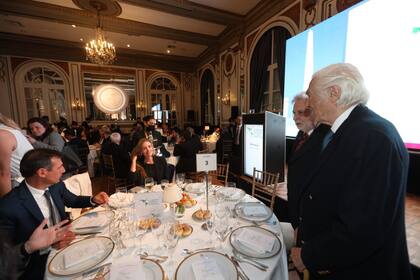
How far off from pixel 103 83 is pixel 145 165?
8.35 meters

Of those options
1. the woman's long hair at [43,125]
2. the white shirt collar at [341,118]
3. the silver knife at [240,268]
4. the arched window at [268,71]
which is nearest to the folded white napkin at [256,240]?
the silver knife at [240,268]

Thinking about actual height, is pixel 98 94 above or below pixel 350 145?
above

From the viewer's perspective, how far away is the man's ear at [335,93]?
0.98 meters

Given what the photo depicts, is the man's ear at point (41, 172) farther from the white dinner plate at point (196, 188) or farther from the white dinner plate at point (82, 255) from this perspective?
the white dinner plate at point (196, 188)

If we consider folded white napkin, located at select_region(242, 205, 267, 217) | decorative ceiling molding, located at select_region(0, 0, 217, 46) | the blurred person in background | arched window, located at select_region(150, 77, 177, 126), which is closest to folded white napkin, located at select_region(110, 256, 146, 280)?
folded white napkin, located at select_region(242, 205, 267, 217)

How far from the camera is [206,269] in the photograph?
3.11ft

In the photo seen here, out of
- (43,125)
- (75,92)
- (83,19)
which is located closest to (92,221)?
(43,125)

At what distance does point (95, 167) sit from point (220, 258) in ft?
19.2

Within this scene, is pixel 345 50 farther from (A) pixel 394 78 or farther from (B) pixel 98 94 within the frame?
(B) pixel 98 94

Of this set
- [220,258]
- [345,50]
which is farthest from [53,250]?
[345,50]

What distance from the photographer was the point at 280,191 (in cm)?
261

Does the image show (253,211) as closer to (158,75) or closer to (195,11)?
(195,11)

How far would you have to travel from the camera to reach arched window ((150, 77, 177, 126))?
10.3m

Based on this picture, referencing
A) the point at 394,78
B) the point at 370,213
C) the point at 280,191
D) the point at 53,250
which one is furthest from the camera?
the point at 280,191
